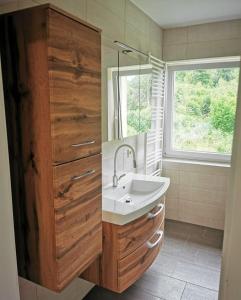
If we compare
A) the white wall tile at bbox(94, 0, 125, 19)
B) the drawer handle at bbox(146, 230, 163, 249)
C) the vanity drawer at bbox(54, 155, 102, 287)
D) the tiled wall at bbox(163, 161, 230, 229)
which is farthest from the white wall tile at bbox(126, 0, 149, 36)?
the drawer handle at bbox(146, 230, 163, 249)

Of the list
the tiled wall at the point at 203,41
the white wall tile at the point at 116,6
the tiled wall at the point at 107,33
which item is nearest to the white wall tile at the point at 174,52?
the tiled wall at the point at 203,41

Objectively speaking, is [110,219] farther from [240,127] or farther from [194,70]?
[194,70]

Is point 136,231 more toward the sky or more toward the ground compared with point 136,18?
more toward the ground

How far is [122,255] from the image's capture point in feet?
5.28

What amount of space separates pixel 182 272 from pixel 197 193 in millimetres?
1119

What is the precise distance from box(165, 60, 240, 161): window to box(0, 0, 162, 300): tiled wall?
72cm

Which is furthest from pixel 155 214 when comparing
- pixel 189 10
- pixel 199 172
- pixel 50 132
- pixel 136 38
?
pixel 189 10

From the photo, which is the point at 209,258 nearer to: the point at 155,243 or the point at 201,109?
the point at 155,243

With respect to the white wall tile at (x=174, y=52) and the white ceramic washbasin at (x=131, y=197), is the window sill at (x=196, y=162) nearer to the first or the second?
Result: the white ceramic washbasin at (x=131, y=197)

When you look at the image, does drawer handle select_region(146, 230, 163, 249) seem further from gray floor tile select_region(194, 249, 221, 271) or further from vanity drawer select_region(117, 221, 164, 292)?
gray floor tile select_region(194, 249, 221, 271)

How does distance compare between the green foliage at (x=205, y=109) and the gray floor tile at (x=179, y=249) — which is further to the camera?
the green foliage at (x=205, y=109)

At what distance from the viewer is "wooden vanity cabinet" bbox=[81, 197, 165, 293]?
62.3 inches

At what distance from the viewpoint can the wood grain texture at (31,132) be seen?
1041 millimetres

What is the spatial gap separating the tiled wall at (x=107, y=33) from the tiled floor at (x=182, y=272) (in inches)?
18.8
